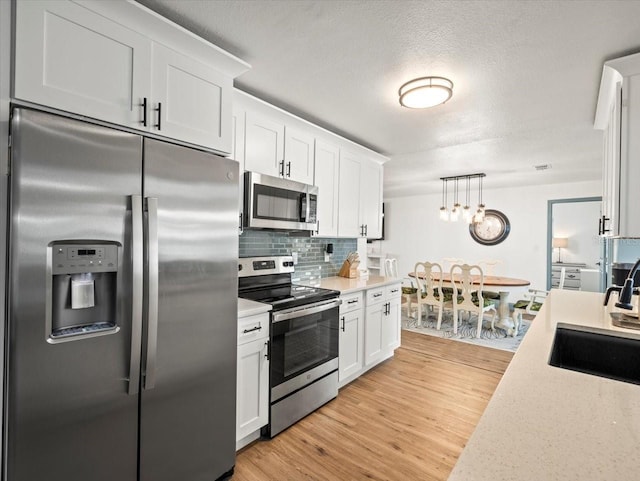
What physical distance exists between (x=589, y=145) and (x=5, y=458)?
16.9 ft

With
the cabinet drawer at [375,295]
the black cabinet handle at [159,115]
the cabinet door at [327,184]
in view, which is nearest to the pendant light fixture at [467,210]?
the cabinet drawer at [375,295]

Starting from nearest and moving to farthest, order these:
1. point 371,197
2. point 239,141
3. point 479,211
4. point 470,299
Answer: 1. point 239,141
2. point 371,197
3. point 470,299
4. point 479,211

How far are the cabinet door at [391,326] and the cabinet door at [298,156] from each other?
5.50 feet

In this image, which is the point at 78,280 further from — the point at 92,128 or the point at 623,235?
the point at 623,235

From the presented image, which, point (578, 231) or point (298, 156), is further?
point (578, 231)

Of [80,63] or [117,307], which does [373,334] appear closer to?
[117,307]

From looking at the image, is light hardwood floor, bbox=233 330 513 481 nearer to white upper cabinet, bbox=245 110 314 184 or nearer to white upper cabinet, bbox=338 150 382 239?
white upper cabinet, bbox=338 150 382 239

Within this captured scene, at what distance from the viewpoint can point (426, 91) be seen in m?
2.10

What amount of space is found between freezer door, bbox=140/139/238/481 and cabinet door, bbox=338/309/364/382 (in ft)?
3.94

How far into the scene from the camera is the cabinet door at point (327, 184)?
2.95m

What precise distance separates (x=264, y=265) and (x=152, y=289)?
1261 millimetres

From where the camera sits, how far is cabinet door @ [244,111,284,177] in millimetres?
2283

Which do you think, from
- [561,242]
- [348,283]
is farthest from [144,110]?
[561,242]

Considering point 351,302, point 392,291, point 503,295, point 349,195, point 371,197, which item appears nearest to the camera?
point 351,302
